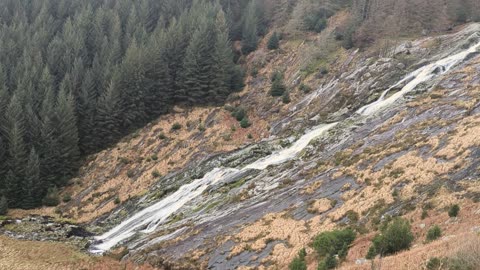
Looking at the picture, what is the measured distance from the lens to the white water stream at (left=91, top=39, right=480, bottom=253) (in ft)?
127

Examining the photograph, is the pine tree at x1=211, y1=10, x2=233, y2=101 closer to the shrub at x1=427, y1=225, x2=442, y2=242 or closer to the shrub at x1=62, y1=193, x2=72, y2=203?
the shrub at x1=62, y1=193, x2=72, y2=203

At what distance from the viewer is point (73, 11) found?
3310 inches

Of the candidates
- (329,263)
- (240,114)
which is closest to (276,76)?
(240,114)

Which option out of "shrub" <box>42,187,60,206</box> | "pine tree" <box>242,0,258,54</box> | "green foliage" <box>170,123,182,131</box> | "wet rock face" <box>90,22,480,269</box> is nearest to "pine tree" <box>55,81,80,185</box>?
"shrub" <box>42,187,60,206</box>

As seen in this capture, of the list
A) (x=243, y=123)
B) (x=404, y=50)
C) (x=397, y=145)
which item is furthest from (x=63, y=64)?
(x=397, y=145)

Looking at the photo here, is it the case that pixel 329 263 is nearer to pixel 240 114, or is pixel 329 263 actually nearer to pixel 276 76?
pixel 240 114

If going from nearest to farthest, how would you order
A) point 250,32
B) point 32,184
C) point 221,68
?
point 32,184 → point 221,68 → point 250,32

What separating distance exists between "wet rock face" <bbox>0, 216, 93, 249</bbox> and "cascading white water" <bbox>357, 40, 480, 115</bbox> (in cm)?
2953

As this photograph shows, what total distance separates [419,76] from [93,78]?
42369mm

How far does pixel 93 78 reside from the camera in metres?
62.0

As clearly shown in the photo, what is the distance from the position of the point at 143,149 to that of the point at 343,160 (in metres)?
28.4

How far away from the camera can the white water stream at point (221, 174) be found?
38.8m

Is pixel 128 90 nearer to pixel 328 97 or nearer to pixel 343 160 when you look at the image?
pixel 328 97

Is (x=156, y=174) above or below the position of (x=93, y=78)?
below
